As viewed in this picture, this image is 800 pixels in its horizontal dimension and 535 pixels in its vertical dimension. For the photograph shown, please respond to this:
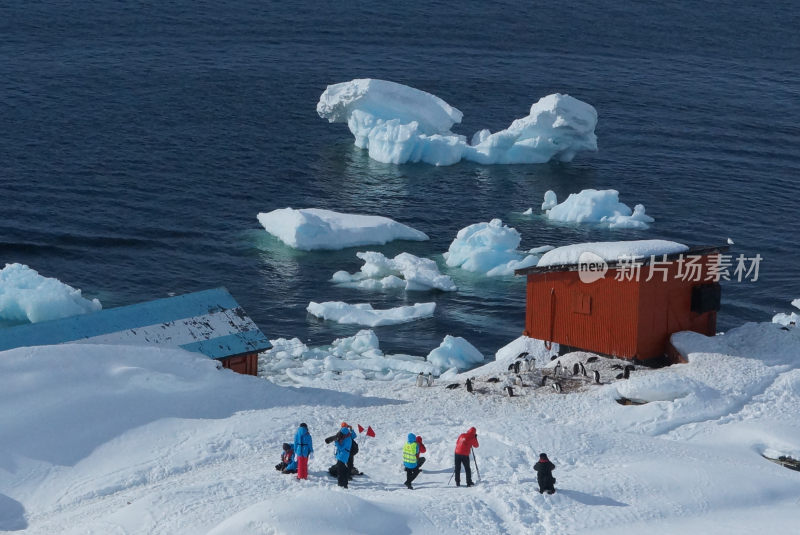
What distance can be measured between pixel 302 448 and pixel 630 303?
42.7 ft

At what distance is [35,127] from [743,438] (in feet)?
182

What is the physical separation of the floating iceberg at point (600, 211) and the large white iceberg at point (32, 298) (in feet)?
86.8

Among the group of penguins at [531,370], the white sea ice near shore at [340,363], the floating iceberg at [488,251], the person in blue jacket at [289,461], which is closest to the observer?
the person in blue jacket at [289,461]

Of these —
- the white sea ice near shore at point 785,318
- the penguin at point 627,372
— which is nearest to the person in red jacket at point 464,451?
the penguin at point 627,372

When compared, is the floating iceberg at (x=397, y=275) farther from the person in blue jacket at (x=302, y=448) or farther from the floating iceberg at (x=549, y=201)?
the person in blue jacket at (x=302, y=448)

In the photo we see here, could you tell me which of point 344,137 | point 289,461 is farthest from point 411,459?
point 344,137

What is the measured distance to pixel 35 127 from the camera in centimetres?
7331

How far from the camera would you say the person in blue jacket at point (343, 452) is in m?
25.0

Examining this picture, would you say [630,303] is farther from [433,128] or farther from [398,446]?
[433,128]

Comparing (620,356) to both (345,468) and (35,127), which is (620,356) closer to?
(345,468)

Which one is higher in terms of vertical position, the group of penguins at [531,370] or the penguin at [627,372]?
the penguin at [627,372]

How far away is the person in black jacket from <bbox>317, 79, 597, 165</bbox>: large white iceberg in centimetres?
4457

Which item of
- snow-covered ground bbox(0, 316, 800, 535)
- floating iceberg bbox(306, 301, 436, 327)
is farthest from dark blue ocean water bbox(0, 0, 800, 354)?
snow-covered ground bbox(0, 316, 800, 535)

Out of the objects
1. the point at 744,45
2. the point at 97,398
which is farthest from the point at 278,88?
the point at 97,398
